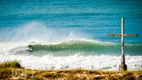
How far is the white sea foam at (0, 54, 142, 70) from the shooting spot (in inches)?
480

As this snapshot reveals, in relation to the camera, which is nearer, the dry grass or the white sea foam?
the dry grass

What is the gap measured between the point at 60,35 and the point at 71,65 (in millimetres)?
9485

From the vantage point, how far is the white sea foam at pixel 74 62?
1218 cm

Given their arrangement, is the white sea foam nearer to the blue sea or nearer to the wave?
the blue sea

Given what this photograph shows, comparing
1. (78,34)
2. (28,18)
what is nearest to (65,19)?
(28,18)

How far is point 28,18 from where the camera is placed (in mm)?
31609

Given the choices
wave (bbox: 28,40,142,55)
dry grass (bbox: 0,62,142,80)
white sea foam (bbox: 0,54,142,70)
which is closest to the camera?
dry grass (bbox: 0,62,142,80)

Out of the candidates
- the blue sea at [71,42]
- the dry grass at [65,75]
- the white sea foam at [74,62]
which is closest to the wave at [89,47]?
the blue sea at [71,42]

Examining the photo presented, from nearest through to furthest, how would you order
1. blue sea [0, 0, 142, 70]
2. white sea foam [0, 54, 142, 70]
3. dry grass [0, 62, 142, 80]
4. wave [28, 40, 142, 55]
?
1. dry grass [0, 62, 142, 80]
2. white sea foam [0, 54, 142, 70]
3. blue sea [0, 0, 142, 70]
4. wave [28, 40, 142, 55]

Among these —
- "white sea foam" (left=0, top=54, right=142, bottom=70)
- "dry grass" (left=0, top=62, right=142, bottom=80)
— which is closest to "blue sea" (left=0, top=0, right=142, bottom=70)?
"white sea foam" (left=0, top=54, right=142, bottom=70)

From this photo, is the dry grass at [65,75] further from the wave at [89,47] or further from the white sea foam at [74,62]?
the wave at [89,47]

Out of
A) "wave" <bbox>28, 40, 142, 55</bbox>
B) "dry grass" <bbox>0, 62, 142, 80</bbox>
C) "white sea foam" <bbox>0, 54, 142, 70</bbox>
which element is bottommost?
"dry grass" <bbox>0, 62, 142, 80</bbox>

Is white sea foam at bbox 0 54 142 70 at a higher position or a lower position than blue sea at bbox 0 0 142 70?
lower

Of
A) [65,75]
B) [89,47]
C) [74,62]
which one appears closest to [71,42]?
[89,47]
